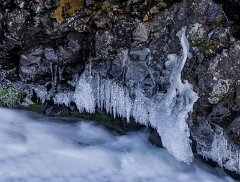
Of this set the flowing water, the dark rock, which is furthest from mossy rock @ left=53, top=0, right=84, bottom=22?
the dark rock

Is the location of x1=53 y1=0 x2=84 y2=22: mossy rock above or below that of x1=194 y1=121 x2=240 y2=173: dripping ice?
above

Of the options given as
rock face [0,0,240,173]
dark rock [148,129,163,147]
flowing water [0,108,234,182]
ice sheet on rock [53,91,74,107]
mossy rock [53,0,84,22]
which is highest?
mossy rock [53,0,84,22]

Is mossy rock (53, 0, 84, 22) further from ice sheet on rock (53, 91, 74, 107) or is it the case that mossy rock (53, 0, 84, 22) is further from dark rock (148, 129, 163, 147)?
dark rock (148, 129, 163, 147)

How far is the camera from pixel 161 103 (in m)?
3.68

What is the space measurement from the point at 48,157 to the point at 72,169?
423mm

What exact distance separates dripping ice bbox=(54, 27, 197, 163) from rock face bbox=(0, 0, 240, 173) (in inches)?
3.0

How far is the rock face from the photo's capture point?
3.12 m

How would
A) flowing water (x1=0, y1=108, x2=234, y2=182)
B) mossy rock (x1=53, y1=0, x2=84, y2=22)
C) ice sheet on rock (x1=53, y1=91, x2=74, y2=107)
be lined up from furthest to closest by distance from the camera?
ice sheet on rock (x1=53, y1=91, x2=74, y2=107) < mossy rock (x1=53, y1=0, x2=84, y2=22) < flowing water (x1=0, y1=108, x2=234, y2=182)

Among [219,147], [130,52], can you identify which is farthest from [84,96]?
[219,147]

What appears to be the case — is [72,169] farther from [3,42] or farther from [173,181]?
[3,42]

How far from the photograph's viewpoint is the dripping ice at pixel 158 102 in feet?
11.1

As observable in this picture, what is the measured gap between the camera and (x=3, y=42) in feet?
13.5

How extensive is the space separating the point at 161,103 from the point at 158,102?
0.23ft

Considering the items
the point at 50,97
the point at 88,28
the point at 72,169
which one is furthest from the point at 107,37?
the point at 72,169
